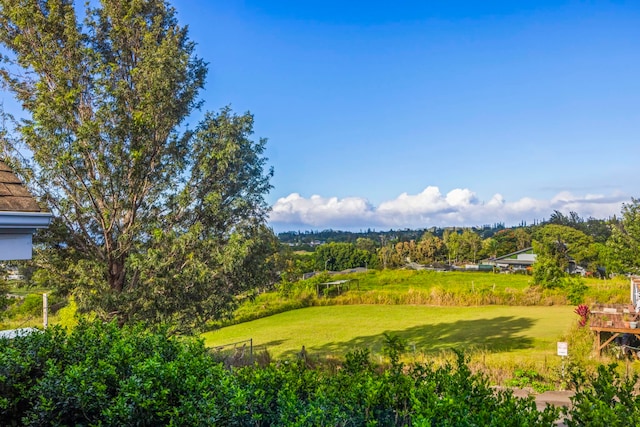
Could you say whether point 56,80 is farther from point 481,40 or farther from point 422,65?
point 481,40

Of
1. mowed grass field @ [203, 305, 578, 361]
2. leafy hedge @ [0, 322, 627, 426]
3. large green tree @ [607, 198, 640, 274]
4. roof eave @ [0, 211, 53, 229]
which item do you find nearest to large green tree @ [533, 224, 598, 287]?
mowed grass field @ [203, 305, 578, 361]

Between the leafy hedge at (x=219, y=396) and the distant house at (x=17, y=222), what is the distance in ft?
2.38

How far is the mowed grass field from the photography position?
14.4 metres

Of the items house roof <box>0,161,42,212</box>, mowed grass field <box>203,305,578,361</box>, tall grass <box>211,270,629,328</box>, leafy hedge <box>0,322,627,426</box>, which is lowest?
mowed grass field <box>203,305,578,361</box>

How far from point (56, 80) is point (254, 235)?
4.34m

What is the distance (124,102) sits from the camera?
720 centimetres

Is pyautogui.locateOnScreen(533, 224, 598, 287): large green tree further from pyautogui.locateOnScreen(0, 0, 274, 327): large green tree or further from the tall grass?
pyautogui.locateOnScreen(0, 0, 274, 327): large green tree

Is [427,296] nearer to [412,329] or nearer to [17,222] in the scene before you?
[412,329]

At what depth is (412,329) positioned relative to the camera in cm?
1802

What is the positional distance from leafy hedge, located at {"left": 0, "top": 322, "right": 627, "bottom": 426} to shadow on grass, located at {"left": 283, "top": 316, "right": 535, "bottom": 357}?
36.0 feet

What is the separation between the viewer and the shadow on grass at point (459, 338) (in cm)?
1424

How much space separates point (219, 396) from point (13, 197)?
2.49 metres

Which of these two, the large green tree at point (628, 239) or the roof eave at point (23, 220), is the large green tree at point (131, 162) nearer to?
the roof eave at point (23, 220)

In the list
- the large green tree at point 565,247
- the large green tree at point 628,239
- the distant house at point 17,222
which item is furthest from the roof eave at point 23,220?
the large green tree at point 565,247
